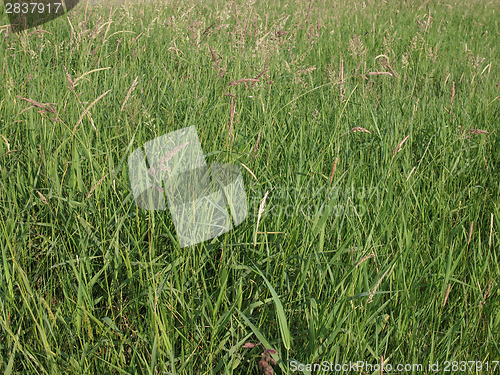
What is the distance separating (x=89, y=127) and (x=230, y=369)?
43.8 inches

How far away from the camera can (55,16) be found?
392 cm

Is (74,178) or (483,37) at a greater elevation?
(74,178)

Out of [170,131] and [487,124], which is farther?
[487,124]

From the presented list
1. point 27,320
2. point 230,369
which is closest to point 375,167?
point 230,369

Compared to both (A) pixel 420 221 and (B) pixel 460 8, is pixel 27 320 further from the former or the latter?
(B) pixel 460 8

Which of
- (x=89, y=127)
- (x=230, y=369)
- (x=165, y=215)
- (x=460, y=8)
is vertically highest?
(x=89, y=127)

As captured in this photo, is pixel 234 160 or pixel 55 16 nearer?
pixel 234 160

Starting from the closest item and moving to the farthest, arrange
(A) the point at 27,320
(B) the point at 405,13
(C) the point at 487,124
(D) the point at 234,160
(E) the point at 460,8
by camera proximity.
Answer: (A) the point at 27,320 → (D) the point at 234,160 → (C) the point at 487,124 → (B) the point at 405,13 → (E) the point at 460,8

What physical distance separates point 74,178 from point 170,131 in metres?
0.46

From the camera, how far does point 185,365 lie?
95cm

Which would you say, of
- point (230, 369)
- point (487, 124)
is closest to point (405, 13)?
point (487, 124)

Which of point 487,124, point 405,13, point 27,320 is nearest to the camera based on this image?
point 27,320

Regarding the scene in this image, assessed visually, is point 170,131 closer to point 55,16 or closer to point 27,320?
point 27,320

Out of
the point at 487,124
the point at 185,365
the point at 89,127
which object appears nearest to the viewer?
the point at 185,365
